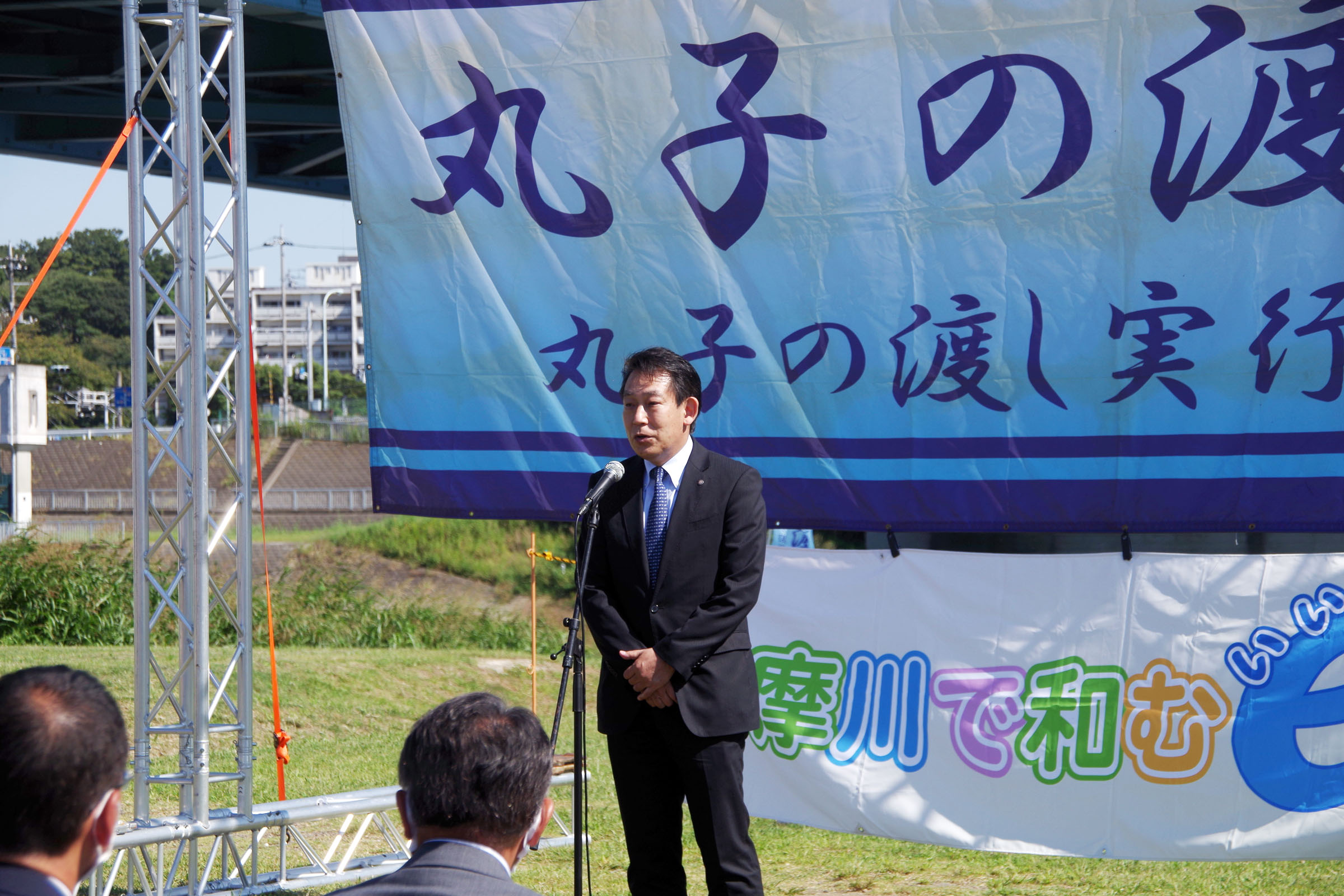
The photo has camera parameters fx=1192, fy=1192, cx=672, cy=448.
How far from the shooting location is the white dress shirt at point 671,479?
10.3 feet

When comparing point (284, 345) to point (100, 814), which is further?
point (284, 345)

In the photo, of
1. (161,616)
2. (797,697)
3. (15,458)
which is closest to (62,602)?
(161,616)

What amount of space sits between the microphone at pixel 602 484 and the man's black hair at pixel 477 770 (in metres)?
1.45

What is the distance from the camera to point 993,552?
4016 mm

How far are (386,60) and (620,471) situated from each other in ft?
7.18

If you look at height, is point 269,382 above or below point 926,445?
above

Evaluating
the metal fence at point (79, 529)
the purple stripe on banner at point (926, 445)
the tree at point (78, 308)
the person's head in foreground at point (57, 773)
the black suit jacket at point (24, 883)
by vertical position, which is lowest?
the metal fence at point (79, 529)

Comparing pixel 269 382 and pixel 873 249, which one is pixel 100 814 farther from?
pixel 269 382

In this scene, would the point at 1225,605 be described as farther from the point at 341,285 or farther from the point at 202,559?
the point at 341,285

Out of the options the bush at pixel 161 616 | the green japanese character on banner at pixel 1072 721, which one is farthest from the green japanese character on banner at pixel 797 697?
the bush at pixel 161 616

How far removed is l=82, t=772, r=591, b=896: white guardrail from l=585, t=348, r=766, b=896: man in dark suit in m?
0.88

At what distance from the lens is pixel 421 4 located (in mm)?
4320

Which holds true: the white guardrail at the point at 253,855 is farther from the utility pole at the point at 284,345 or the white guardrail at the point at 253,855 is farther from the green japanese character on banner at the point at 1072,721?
the utility pole at the point at 284,345

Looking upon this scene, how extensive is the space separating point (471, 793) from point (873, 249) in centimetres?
283
